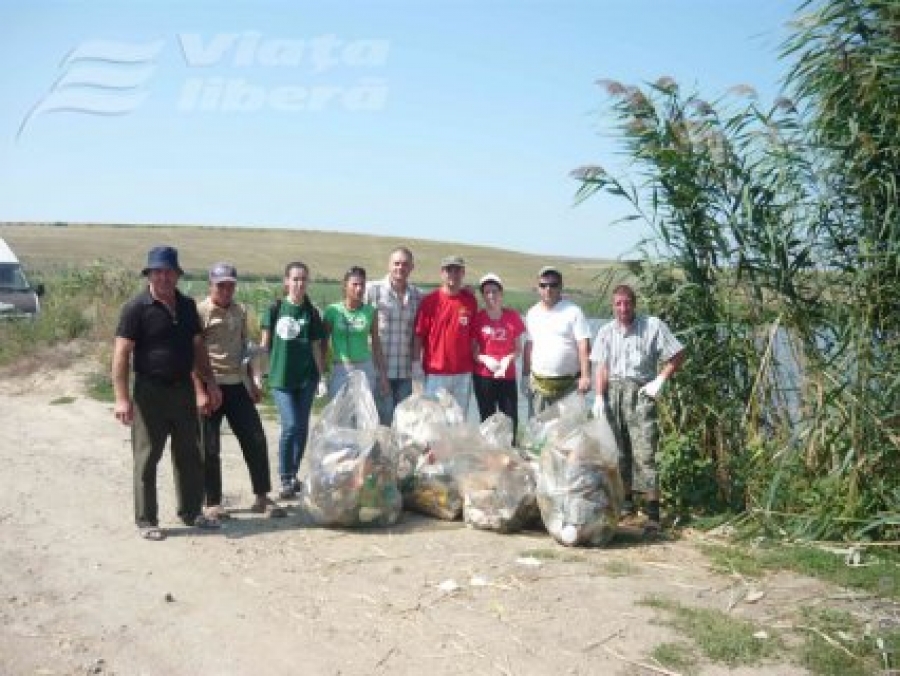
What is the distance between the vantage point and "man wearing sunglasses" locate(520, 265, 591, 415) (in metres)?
6.73

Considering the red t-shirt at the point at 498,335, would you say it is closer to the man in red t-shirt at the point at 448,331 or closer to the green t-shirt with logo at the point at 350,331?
the man in red t-shirt at the point at 448,331

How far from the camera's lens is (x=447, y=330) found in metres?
7.08

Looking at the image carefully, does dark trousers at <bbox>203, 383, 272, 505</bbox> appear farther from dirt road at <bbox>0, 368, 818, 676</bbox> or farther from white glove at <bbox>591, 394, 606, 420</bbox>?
white glove at <bbox>591, 394, 606, 420</bbox>

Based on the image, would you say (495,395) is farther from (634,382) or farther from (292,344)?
(292,344)

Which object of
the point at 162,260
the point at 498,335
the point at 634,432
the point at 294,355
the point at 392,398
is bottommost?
the point at 634,432

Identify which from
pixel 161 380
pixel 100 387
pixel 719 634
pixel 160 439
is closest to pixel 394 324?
pixel 161 380

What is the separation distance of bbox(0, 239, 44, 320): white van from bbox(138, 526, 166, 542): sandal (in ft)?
38.2

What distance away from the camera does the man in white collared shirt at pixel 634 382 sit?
20.3 feet

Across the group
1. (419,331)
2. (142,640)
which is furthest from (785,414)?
(142,640)

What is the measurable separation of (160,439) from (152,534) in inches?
24.5

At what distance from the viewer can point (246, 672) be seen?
3900mm

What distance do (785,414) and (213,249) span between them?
44.9 metres

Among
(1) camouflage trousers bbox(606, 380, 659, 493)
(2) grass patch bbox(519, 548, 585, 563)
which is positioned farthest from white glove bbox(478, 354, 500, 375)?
(2) grass patch bbox(519, 548, 585, 563)

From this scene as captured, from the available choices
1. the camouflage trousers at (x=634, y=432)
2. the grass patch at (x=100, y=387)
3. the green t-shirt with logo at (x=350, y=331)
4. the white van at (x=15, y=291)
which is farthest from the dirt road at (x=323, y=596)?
the white van at (x=15, y=291)
